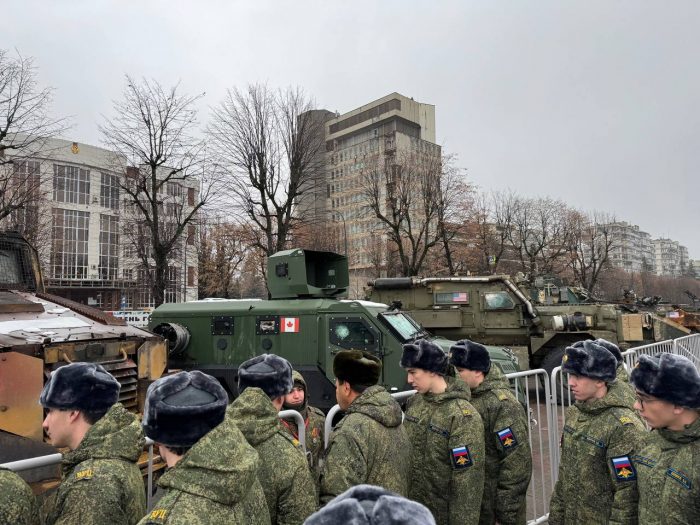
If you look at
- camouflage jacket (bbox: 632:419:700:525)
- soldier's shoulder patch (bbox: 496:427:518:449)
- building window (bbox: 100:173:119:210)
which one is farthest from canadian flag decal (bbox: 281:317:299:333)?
building window (bbox: 100:173:119:210)

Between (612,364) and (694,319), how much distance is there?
15098mm

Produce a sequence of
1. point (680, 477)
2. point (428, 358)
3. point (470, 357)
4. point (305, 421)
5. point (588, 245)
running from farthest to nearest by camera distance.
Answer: point (588, 245), point (305, 421), point (470, 357), point (428, 358), point (680, 477)

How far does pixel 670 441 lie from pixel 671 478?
162 millimetres

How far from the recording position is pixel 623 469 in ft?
8.23

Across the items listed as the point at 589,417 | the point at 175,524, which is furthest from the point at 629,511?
the point at 175,524

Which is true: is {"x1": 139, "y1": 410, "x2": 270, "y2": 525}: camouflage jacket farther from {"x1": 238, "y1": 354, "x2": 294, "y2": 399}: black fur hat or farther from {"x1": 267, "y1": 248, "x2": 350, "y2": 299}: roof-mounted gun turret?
{"x1": 267, "y1": 248, "x2": 350, "y2": 299}: roof-mounted gun turret

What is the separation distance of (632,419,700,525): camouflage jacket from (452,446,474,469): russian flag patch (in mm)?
800

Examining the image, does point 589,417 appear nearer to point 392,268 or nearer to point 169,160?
point 169,160

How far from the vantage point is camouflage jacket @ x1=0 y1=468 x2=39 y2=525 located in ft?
5.42

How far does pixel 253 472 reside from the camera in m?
1.57

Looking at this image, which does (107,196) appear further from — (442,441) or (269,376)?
(442,441)

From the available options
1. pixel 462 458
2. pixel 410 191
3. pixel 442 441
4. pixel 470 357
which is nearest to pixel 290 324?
pixel 470 357

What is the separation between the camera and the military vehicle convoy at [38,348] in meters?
3.90

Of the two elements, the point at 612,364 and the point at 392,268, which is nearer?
the point at 612,364
